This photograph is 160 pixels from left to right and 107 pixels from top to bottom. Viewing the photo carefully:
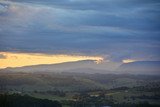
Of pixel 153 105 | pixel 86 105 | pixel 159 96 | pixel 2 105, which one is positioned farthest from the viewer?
pixel 159 96

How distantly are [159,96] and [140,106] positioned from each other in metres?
40.9

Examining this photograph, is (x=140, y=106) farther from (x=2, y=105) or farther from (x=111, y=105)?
(x=2, y=105)

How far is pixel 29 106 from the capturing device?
132 meters

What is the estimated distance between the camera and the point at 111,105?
168 meters

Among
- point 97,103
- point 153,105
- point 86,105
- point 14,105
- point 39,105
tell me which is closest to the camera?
point 14,105

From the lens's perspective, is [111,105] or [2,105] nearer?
[2,105]

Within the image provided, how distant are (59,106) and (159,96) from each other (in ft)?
216

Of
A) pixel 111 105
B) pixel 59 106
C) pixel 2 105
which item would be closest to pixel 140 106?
pixel 111 105

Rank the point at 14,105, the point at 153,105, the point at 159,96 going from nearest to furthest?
the point at 14,105 → the point at 153,105 → the point at 159,96

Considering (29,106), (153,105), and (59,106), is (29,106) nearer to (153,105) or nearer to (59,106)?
(59,106)

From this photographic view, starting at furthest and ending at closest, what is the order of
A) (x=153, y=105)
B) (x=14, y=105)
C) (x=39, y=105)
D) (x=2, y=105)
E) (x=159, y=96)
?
(x=159, y=96) → (x=153, y=105) → (x=39, y=105) → (x=14, y=105) → (x=2, y=105)

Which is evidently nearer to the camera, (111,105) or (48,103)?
(48,103)

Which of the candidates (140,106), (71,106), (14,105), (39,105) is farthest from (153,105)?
(14,105)

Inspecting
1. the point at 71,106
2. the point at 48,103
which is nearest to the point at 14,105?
the point at 48,103
